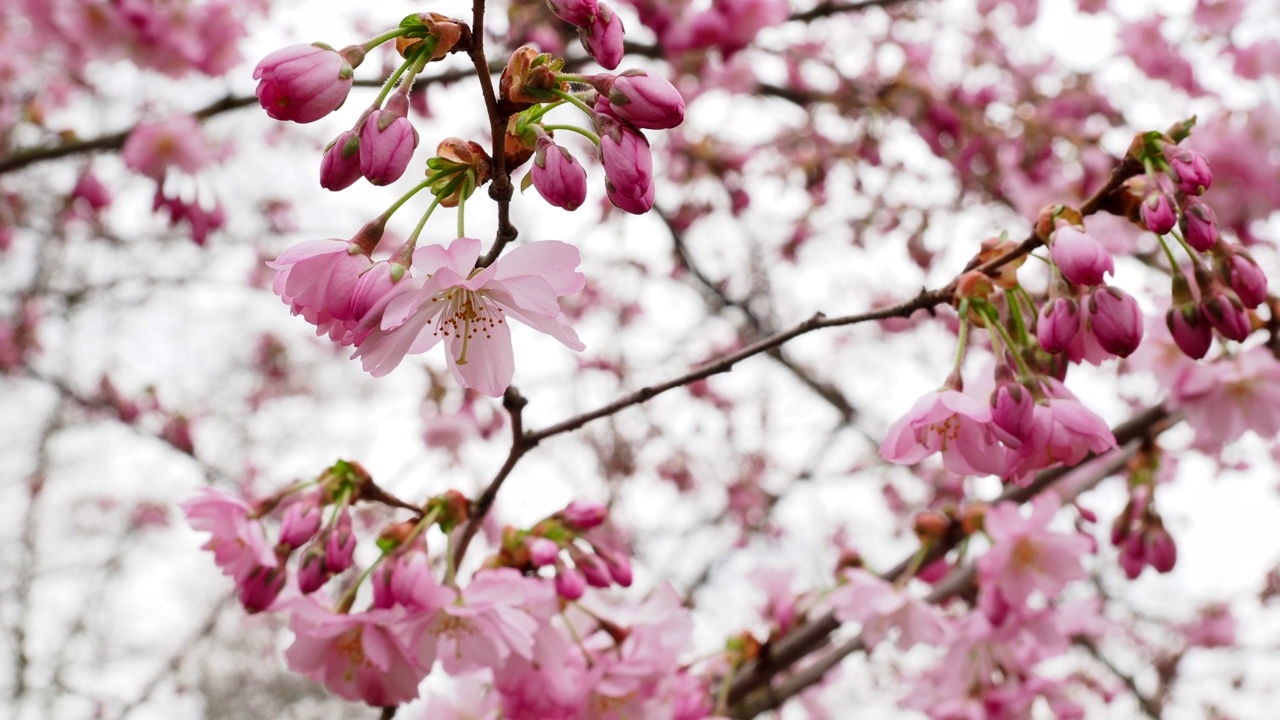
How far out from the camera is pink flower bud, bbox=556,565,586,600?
142 cm

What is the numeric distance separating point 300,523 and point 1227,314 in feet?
4.36

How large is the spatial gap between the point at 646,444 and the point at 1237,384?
4.99 metres

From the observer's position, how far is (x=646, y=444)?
21.8 ft

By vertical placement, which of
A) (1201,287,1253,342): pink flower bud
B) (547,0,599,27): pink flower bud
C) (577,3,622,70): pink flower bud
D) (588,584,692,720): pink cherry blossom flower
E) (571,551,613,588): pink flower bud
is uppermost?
(547,0,599,27): pink flower bud

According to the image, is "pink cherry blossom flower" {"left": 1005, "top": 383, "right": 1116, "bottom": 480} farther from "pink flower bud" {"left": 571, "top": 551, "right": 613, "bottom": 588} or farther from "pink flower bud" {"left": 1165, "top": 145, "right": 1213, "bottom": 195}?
"pink flower bud" {"left": 571, "top": 551, "right": 613, "bottom": 588}

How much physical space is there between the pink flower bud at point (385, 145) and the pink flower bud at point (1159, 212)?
2.81ft

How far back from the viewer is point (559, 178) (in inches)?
36.5

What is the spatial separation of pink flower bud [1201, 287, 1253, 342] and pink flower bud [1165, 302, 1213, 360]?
0.05 ft

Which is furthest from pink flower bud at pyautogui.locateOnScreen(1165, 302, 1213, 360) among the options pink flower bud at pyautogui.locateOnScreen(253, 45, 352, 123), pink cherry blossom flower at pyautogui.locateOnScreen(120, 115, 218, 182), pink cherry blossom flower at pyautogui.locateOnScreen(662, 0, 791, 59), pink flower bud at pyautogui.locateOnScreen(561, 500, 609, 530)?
A: pink cherry blossom flower at pyautogui.locateOnScreen(120, 115, 218, 182)

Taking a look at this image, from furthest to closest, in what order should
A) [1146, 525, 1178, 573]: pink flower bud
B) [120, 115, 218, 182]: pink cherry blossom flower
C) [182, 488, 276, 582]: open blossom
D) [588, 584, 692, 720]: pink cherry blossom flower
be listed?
[120, 115, 218, 182]: pink cherry blossom flower < [1146, 525, 1178, 573]: pink flower bud < [588, 584, 692, 720]: pink cherry blossom flower < [182, 488, 276, 582]: open blossom

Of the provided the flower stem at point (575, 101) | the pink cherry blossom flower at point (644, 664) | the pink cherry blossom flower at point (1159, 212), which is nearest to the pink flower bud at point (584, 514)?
the pink cherry blossom flower at point (644, 664)

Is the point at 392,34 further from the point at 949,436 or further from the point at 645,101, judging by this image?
the point at 949,436

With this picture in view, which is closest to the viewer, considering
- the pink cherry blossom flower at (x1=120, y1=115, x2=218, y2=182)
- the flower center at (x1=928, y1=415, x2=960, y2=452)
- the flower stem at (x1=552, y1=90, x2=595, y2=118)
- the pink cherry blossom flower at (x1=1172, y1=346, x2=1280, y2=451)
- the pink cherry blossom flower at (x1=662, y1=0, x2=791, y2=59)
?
the flower stem at (x1=552, y1=90, x2=595, y2=118)

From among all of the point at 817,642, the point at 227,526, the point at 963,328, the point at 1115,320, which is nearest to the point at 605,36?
the point at 963,328
